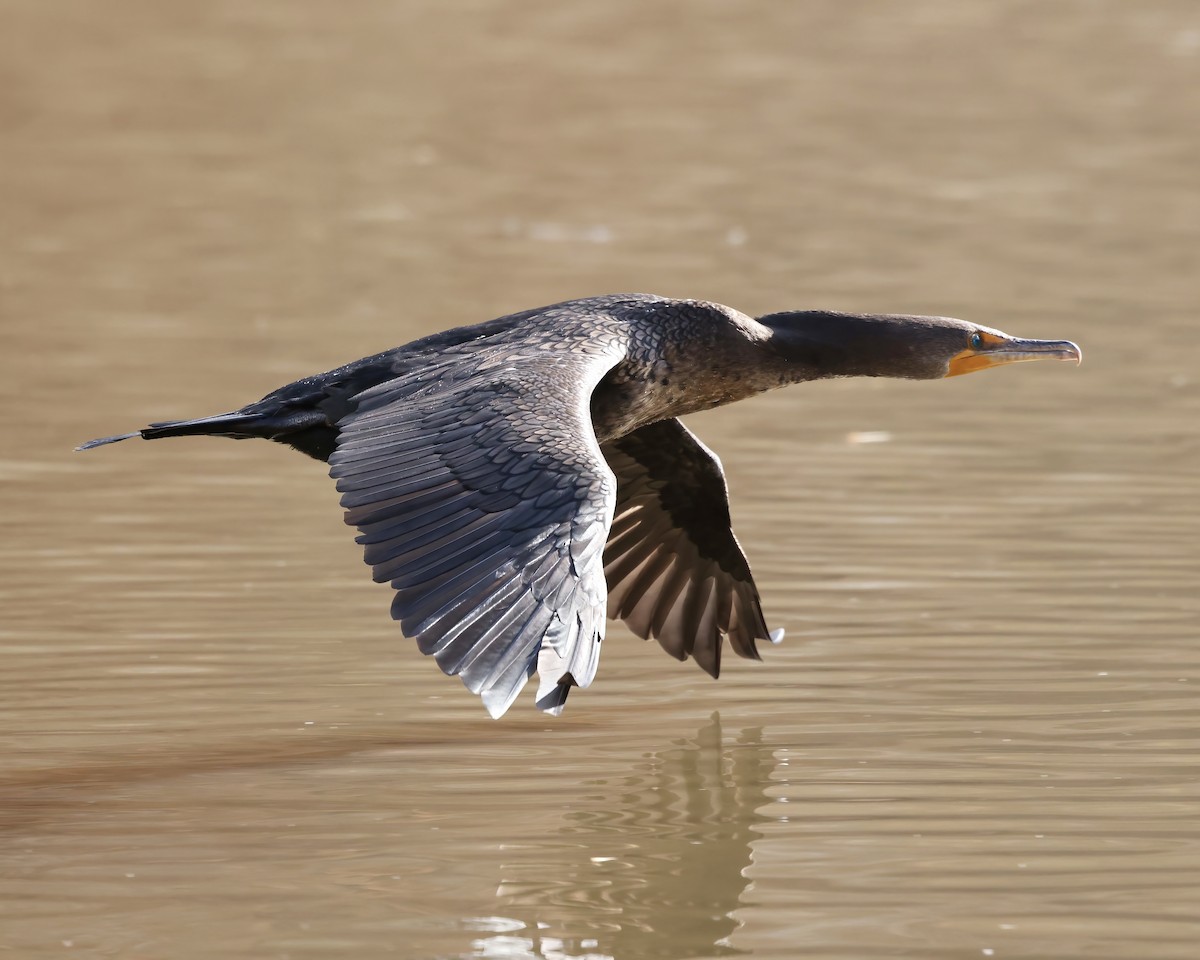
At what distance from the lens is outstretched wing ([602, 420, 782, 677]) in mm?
7535

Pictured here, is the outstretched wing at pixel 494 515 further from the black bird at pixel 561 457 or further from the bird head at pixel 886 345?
the bird head at pixel 886 345

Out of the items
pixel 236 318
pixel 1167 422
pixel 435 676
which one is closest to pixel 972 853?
pixel 435 676

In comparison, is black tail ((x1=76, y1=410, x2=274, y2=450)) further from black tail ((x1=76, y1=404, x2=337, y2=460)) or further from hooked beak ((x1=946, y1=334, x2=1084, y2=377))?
hooked beak ((x1=946, y1=334, x2=1084, y2=377))

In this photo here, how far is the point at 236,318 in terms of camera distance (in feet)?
44.0

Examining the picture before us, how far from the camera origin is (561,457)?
5.49 m

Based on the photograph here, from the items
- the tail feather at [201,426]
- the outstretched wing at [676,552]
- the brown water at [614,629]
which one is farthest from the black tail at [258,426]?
the outstretched wing at [676,552]

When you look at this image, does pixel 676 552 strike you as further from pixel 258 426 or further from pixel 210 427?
pixel 210 427

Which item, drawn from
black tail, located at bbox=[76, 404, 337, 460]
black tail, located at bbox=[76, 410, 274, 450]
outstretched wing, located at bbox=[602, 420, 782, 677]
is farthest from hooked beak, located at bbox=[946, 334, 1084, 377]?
black tail, located at bbox=[76, 410, 274, 450]

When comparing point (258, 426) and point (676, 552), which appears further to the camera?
point (676, 552)

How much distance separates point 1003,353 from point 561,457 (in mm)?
2532

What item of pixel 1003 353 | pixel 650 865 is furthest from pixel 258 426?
pixel 1003 353

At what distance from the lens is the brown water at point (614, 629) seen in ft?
17.9

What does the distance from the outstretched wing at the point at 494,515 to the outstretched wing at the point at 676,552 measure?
1.23m

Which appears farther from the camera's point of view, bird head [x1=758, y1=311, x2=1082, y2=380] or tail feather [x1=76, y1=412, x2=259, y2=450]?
bird head [x1=758, y1=311, x2=1082, y2=380]
